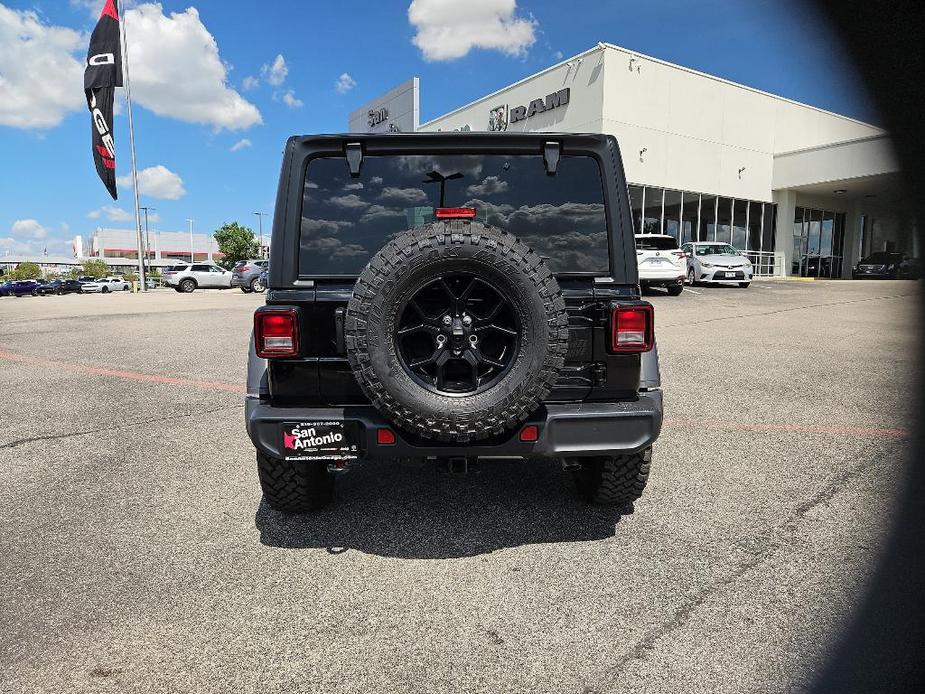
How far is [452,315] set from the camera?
8.89 feet

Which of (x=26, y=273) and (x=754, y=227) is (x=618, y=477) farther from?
(x=26, y=273)

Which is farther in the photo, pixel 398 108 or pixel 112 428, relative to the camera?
pixel 398 108

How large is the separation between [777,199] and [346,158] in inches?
1213

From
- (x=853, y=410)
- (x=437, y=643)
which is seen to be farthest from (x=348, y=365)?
(x=853, y=410)

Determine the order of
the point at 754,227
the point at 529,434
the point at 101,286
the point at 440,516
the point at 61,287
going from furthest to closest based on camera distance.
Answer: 1. the point at 101,286
2. the point at 61,287
3. the point at 754,227
4. the point at 440,516
5. the point at 529,434

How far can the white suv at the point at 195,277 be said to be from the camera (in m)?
32.8

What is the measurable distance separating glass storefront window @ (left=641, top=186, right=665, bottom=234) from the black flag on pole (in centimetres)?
2636

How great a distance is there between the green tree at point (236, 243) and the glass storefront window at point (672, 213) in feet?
248

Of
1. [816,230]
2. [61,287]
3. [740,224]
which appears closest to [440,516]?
[816,230]

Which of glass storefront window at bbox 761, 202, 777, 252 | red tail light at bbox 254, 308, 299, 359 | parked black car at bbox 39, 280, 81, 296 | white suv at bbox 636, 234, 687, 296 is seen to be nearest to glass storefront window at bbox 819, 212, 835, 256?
red tail light at bbox 254, 308, 299, 359

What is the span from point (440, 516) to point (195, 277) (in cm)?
3344

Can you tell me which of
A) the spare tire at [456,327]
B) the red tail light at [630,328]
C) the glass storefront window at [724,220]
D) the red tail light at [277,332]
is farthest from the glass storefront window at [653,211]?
the red tail light at [277,332]

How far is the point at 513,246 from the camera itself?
8.56 ft

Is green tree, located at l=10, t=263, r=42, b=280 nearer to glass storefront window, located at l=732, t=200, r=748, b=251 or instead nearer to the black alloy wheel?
glass storefront window, located at l=732, t=200, r=748, b=251
